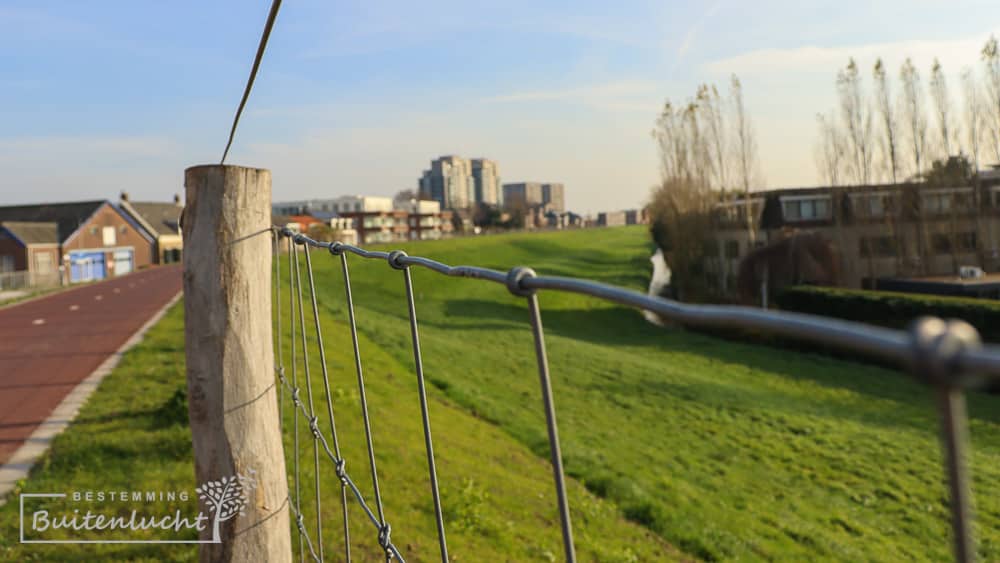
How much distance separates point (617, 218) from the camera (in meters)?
174

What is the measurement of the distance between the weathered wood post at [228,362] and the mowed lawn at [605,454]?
1658 millimetres

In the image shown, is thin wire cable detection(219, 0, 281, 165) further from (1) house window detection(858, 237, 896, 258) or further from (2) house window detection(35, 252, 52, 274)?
(2) house window detection(35, 252, 52, 274)

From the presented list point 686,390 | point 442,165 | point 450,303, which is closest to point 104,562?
point 686,390

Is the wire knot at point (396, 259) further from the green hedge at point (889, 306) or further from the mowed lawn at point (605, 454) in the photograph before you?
the green hedge at point (889, 306)

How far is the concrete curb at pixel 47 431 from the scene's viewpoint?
4.66 metres

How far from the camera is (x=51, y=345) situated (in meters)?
10.6

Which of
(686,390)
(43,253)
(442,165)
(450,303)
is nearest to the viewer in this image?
(686,390)

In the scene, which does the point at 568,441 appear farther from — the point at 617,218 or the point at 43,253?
the point at 617,218

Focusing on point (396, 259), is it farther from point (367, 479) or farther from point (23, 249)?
point (23, 249)

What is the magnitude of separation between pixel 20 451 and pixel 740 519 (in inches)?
263

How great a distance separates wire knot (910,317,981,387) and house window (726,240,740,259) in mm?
33802

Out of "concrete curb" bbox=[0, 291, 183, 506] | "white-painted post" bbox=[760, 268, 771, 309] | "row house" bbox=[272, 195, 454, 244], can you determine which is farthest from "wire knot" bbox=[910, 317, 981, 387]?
"row house" bbox=[272, 195, 454, 244]

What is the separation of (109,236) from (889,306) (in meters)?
Answer: 41.7

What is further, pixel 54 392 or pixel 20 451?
pixel 54 392
